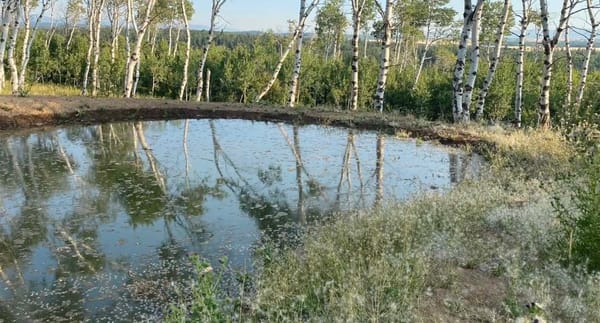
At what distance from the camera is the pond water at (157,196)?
16.3 ft

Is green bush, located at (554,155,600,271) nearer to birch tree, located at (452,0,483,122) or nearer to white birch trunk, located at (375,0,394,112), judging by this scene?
birch tree, located at (452,0,483,122)

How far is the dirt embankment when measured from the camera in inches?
501

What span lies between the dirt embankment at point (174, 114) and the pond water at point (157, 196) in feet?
2.27

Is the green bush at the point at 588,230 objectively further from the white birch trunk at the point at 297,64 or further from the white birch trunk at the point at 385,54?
the white birch trunk at the point at 297,64

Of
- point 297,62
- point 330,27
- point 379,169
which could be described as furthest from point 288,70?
point 379,169

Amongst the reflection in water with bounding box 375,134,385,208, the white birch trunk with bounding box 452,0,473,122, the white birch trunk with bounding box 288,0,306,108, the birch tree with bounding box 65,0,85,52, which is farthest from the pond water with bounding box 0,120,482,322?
the birch tree with bounding box 65,0,85,52

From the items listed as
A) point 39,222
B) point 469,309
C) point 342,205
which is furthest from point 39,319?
point 342,205

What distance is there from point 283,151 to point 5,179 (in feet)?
17.3

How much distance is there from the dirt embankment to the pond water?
69 cm

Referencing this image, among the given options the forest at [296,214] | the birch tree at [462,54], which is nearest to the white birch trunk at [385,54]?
the forest at [296,214]

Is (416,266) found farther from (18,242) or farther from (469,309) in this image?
(18,242)

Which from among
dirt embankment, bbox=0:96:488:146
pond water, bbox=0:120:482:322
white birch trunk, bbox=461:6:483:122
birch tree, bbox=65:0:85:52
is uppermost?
birch tree, bbox=65:0:85:52

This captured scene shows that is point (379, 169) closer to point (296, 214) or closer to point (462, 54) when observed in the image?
point (296, 214)

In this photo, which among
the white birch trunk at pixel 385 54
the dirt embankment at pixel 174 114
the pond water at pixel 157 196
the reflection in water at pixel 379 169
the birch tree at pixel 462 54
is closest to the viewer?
the pond water at pixel 157 196
